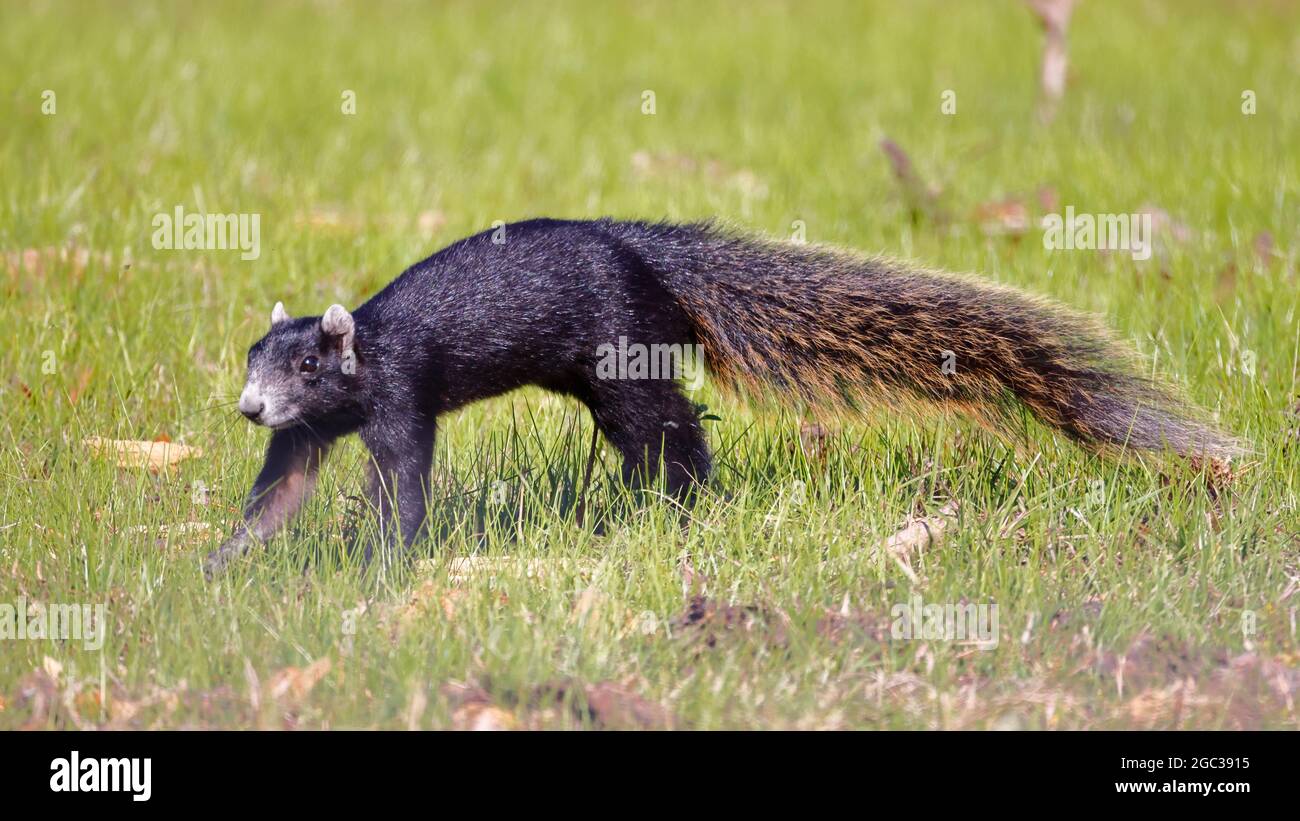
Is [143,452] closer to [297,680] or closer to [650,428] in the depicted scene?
[650,428]

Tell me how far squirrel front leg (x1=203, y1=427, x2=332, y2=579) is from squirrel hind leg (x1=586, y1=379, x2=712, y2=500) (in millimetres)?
967

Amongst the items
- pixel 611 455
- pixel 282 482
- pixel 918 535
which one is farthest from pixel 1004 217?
pixel 282 482

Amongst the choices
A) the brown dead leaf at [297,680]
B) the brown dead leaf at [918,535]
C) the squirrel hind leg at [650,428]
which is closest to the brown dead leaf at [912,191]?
the squirrel hind leg at [650,428]

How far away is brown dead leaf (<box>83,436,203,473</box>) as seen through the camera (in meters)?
5.40

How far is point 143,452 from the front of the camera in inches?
219

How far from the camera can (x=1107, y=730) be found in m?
3.62

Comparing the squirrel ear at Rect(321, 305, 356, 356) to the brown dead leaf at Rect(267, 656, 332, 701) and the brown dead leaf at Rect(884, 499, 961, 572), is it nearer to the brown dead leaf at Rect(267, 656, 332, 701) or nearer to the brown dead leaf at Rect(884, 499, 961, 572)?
the brown dead leaf at Rect(267, 656, 332, 701)

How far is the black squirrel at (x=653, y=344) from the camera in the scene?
487 centimetres

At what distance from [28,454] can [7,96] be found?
567 centimetres

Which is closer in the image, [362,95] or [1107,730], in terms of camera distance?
[1107,730]

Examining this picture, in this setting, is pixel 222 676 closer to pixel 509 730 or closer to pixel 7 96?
pixel 509 730

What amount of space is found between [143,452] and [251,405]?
1154 mm
